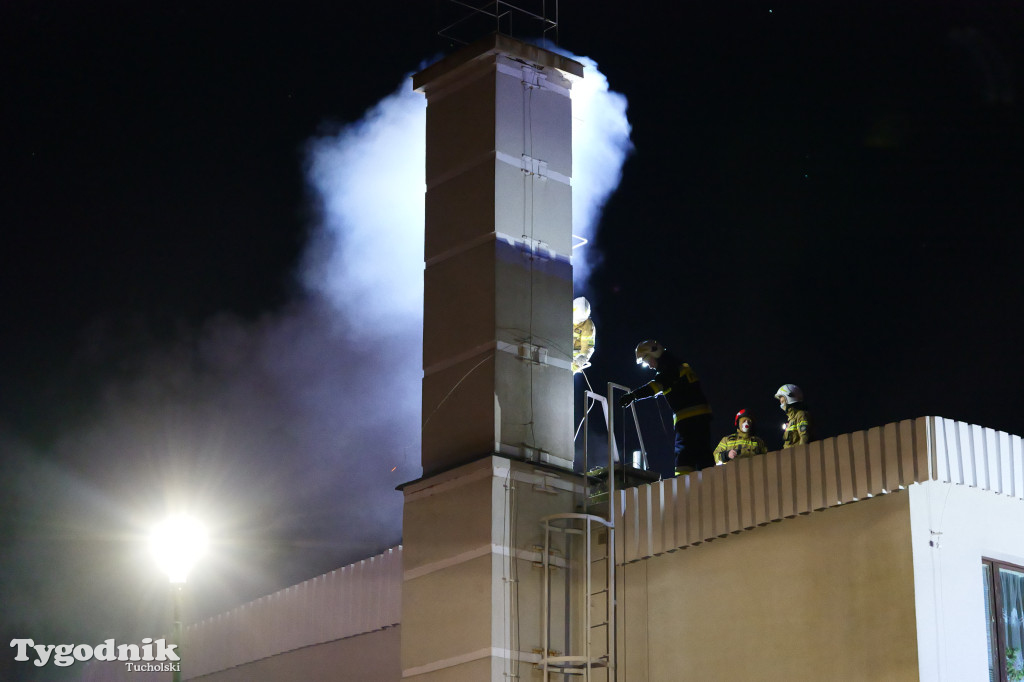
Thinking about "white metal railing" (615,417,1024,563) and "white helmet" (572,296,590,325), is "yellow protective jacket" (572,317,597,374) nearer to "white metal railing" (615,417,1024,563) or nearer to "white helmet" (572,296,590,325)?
"white helmet" (572,296,590,325)

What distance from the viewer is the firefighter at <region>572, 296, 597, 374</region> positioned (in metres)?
17.0

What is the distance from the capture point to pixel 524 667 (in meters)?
14.8

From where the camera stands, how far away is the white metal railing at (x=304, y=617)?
17.6 metres

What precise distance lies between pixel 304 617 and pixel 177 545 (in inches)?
207

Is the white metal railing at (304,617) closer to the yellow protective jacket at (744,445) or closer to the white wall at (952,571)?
the yellow protective jacket at (744,445)

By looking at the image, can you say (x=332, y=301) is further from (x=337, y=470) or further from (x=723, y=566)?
(x=723, y=566)

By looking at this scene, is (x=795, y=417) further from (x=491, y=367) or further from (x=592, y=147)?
(x=592, y=147)

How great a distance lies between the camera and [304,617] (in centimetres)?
1923

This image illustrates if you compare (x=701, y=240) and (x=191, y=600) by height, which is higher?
(x=701, y=240)

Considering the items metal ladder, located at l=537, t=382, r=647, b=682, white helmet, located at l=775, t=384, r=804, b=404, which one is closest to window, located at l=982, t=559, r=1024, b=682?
white helmet, located at l=775, t=384, r=804, b=404

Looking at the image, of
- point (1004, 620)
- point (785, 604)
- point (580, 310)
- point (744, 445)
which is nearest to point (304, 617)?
point (580, 310)

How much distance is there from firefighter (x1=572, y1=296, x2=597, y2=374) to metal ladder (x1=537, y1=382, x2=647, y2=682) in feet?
5.53

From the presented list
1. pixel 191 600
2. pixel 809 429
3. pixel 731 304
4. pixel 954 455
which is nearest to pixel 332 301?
pixel 191 600

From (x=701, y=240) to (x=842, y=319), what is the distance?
3.66 metres
